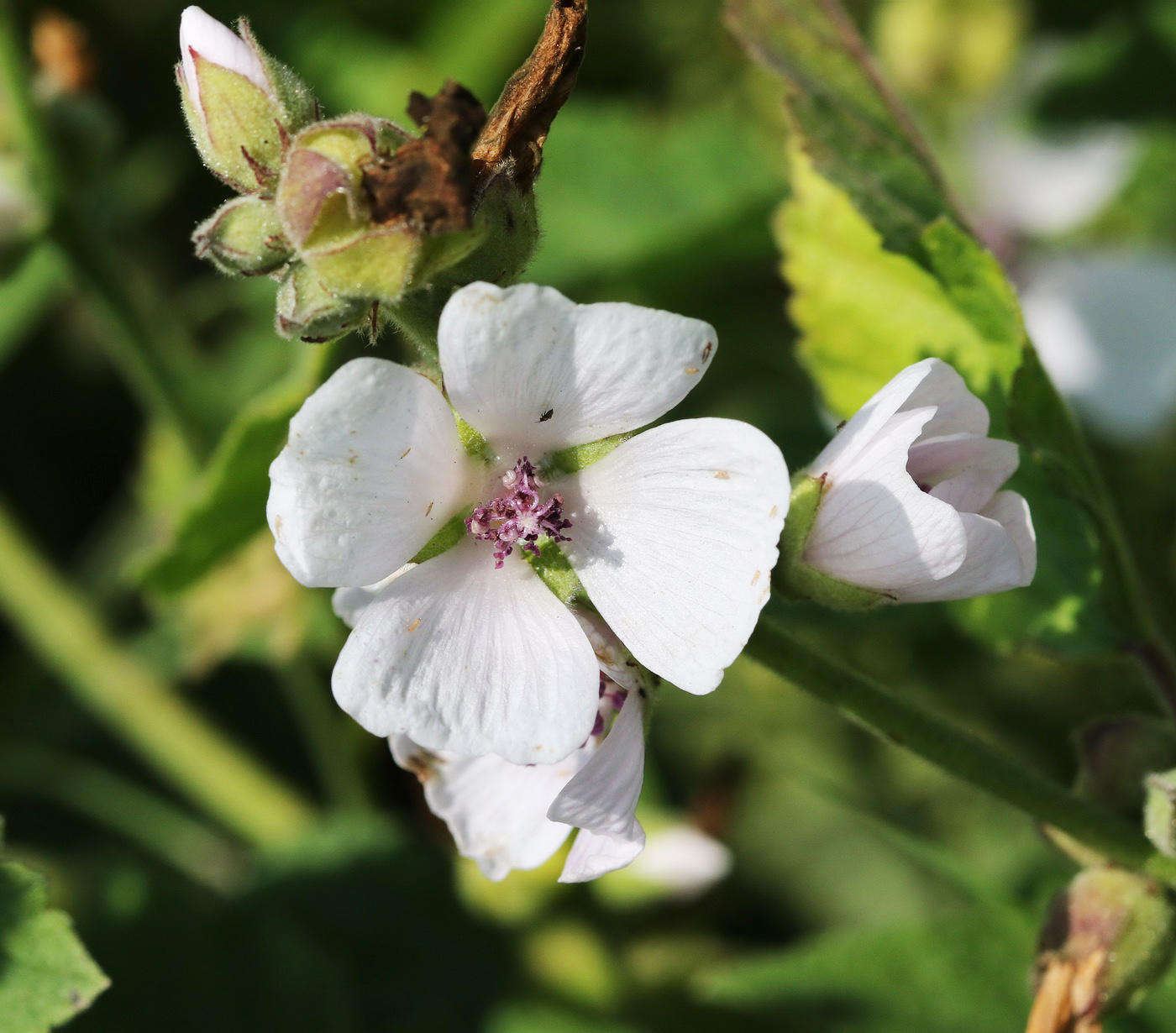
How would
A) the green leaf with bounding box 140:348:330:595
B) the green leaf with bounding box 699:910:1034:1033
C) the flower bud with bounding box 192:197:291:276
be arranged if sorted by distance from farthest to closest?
the green leaf with bounding box 699:910:1034:1033
the green leaf with bounding box 140:348:330:595
the flower bud with bounding box 192:197:291:276

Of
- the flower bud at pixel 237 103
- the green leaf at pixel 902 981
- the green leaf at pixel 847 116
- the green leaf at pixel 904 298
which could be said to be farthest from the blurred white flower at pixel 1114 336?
the flower bud at pixel 237 103

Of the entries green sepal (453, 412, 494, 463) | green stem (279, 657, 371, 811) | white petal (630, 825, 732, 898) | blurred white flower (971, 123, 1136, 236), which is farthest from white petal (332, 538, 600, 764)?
blurred white flower (971, 123, 1136, 236)

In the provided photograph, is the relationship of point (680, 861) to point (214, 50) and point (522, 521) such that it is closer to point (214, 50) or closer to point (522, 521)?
point (522, 521)

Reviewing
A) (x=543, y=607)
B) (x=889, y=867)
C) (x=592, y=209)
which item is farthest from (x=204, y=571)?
(x=889, y=867)

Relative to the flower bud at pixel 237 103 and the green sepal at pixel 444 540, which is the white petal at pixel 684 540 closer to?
the green sepal at pixel 444 540

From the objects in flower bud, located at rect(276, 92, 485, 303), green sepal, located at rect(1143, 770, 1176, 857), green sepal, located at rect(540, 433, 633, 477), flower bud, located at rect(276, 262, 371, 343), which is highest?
flower bud, located at rect(276, 92, 485, 303)

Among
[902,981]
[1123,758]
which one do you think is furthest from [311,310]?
[902,981]

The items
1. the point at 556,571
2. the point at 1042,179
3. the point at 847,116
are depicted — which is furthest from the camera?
the point at 1042,179

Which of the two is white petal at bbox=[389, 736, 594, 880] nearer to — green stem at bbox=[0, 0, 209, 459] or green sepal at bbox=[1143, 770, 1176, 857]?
green sepal at bbox=[1143, 770, 1176, 857]

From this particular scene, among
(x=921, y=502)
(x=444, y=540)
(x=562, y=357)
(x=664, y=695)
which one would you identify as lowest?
(x=664, y=695)
